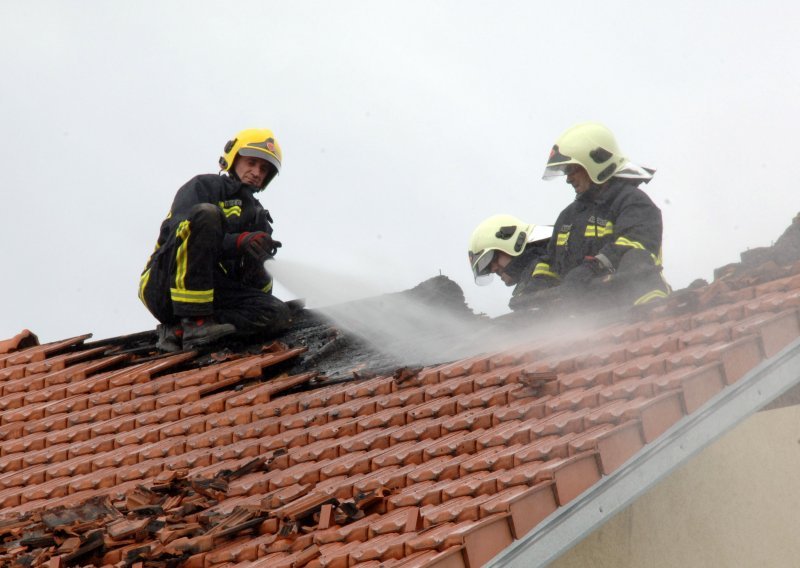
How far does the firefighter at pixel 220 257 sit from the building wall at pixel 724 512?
3.69 meters

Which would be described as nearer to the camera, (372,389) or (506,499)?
(506,499)

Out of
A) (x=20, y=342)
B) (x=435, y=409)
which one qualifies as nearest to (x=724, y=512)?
(x=435, y=409)

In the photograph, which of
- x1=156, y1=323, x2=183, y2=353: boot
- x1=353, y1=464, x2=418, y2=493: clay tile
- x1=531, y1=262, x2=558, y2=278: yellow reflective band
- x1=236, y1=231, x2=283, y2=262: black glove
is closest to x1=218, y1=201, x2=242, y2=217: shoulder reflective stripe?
x1=236, y1=231, x2=283, y2=262: black glove

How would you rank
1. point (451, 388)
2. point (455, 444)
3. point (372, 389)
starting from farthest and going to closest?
point (372, 389), point (451, 388), point (455, 444)

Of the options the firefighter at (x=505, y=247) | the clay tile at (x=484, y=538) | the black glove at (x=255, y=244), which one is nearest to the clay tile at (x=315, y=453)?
the clay tile at (x=484, y=538)

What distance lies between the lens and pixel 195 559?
5379mm

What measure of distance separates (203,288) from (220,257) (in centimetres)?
33

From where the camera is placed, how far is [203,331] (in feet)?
29.1

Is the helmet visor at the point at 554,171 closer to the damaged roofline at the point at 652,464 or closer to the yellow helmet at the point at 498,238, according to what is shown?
the yellow helmet at the point at 498,238

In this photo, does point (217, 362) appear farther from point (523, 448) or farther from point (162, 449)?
point (523, 448)

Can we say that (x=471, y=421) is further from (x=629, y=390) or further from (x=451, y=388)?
(x=629, y=390)

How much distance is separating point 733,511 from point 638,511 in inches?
27.5

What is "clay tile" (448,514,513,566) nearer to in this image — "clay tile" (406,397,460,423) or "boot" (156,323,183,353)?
"clay tile" (406,397,460,423)

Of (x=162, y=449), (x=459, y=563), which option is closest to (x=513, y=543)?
(x=459, y=563)
